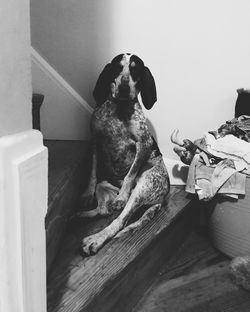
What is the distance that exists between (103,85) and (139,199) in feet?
1.83

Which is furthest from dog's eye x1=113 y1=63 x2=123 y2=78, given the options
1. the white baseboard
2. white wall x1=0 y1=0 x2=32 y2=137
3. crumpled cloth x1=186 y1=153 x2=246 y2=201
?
white wall x1=0 y1=0 x2=32 y2=137

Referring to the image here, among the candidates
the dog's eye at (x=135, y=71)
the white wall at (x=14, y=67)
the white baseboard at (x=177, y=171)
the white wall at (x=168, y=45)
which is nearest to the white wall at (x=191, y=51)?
the white wall at (x=168, y=45)

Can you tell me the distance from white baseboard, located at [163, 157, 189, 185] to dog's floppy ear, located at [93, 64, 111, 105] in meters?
0.61

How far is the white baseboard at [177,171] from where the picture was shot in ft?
6.49

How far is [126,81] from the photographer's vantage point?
1508 mm

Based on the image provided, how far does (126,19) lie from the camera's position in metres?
1.85

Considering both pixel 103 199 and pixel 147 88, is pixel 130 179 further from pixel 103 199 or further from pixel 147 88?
pixel 147 88

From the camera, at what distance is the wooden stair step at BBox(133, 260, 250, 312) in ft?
4.51

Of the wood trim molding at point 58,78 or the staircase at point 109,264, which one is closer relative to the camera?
the staircase at point 109,264

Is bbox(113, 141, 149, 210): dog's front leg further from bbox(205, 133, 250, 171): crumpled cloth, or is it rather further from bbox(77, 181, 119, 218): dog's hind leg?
bbox(205, 133, 250, 171): crumpled cloth

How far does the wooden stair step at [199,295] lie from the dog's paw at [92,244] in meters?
0.33

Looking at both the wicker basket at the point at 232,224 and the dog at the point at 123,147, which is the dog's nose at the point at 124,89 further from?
the wicker basket at the point at 232,224

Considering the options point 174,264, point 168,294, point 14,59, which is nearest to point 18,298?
point 14,59

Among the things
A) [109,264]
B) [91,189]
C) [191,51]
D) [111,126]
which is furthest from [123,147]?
[191,51]
